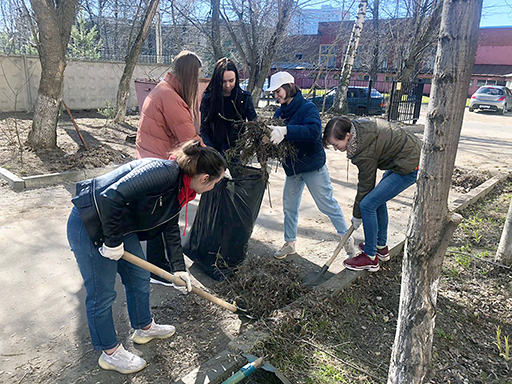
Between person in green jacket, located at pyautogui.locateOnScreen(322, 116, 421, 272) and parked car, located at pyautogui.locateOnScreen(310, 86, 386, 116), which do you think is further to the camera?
parked car, located at pyautogui.locateOnScreen(310, 86, 386, 116)

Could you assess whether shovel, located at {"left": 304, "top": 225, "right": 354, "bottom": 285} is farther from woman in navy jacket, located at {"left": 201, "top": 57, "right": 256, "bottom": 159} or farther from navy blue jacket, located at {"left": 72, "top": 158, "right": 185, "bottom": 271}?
navy blue jacket, located at {"left": 72, "top": 158, "right": 185, "bottom": 271}

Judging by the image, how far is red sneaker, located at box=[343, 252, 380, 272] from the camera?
126 inches

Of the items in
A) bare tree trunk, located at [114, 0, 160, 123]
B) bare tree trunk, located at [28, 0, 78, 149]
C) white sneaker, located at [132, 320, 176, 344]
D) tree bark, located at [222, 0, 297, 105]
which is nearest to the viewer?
white sneaker, located at [132, 320, 176, 344]

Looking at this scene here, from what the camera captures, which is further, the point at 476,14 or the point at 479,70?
the point at 479,70

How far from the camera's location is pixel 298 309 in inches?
102

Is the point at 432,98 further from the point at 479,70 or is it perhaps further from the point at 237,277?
the point at 479,70

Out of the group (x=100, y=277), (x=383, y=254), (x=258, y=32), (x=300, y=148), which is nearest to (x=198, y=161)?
(x=100, y=277)

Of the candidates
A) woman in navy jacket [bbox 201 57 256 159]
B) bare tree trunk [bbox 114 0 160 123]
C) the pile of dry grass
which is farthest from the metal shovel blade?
bare tree trunk [bbox 114 0 160 123]

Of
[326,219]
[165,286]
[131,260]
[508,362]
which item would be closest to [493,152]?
[326,219]

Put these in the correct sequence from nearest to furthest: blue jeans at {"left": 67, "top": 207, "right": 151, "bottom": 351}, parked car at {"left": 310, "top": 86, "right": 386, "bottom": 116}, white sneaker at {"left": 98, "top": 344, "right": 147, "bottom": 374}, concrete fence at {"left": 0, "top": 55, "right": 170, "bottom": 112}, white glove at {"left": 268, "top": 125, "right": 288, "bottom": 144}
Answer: blue jeans at {"left": 67, "top": 207, "right": 151, "bottom": 351}, white sneaker at {"left": 98, "top": 344, "right": 147, "bottom": 374}, white glove at {"left": 268, "top": 125, "right": 288, "bottom": 144}, concrete fence at {"left": 0, "top": 55, "right": 170, "bottom": 112}, parked car at {"left": 310, "top": 86, "right": 386, "bottom": 116}

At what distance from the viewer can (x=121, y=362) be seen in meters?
2.18

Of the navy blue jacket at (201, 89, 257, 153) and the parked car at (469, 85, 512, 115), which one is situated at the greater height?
the navy blue jacket at (201, 89, 257, 153)

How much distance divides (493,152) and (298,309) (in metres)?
9.12

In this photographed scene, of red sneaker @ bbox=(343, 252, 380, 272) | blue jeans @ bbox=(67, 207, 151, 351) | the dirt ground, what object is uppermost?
blue jeans @ bbox=(67, 207, 151, 351)
